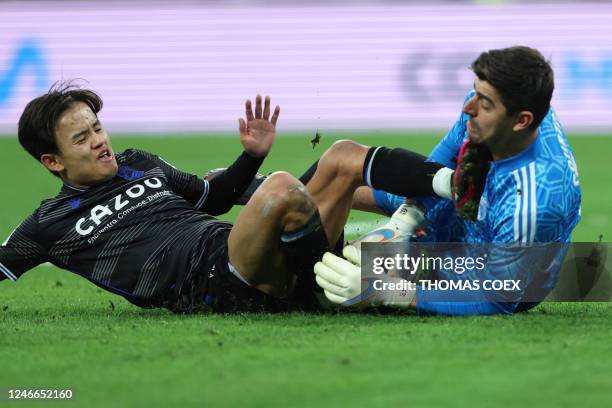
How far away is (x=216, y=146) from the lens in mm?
14562

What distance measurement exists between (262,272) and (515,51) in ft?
5.09

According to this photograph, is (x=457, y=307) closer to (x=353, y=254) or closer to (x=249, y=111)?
(x=353, y=254)

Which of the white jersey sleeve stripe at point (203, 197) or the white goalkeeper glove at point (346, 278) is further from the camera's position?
the white jersey sleeve stripe at point (203, 197)

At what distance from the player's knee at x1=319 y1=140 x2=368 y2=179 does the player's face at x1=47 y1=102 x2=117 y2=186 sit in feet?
3.63

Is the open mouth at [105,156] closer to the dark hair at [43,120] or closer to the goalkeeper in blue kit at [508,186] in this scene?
the dark hair at [43,120]

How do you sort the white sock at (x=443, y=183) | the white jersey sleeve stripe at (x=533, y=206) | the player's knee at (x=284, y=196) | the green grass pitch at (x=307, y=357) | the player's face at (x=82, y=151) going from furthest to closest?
the player's face at (x=82, y=151) < the white sock at (x=443, y=183) < the player's knee at (x=284, y=196) < the white jersey sleeve stripe at (x=533, y=206) < the green grass pitch at (x=307, y=357)

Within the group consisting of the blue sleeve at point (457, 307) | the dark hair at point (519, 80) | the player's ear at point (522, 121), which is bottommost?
the blue sleeve at point (457, 307)

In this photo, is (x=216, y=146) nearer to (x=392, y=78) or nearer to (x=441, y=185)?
(x=392, y=78)

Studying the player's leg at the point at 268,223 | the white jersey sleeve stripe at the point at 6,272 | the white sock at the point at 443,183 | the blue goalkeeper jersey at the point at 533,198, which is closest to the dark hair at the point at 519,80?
the blue goalkeeper jersey at the point at 533,198

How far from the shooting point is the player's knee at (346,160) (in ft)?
18.1

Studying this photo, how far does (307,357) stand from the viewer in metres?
4.29

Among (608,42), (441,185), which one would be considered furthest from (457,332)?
(608,42)

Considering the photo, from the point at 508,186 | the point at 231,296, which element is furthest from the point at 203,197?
the point at 508,186

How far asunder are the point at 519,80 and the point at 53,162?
2391 millimetres
